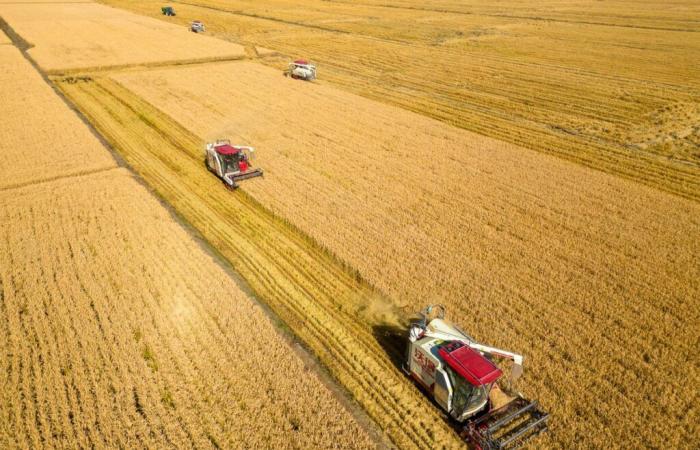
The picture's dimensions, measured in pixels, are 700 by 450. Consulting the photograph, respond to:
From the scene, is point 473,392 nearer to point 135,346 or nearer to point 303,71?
point 135,346

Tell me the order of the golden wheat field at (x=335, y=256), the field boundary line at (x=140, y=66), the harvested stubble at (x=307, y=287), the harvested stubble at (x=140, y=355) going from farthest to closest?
the field boundary line at (x=140, y=66) → the harvested stubble at (x=307, y=287) → the golden wheat field at (x=335, y=256) → the harvested stubble at (x=140, y=355)

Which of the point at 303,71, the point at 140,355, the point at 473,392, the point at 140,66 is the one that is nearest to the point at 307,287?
the point at 140,355

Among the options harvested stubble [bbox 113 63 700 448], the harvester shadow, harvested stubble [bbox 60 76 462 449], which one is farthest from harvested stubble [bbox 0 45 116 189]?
the harvester shadow

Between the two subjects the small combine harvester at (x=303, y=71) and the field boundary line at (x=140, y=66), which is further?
the field boundary line at (x=140, y=66)

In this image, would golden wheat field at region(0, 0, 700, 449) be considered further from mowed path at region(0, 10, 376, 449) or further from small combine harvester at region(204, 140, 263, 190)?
small combine harvester at region(204, 140, 263, 190)

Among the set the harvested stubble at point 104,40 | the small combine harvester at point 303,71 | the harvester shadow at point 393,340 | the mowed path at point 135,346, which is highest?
the small combine harvester at point 303,71

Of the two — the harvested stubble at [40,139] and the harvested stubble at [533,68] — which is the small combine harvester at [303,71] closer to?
the harvested stubble at [533,68]

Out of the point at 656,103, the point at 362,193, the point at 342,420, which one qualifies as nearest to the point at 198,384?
the point at 342,420

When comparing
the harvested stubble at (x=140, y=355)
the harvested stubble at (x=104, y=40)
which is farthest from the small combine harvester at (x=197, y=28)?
the harvested stubble at (x=140, y=355)
